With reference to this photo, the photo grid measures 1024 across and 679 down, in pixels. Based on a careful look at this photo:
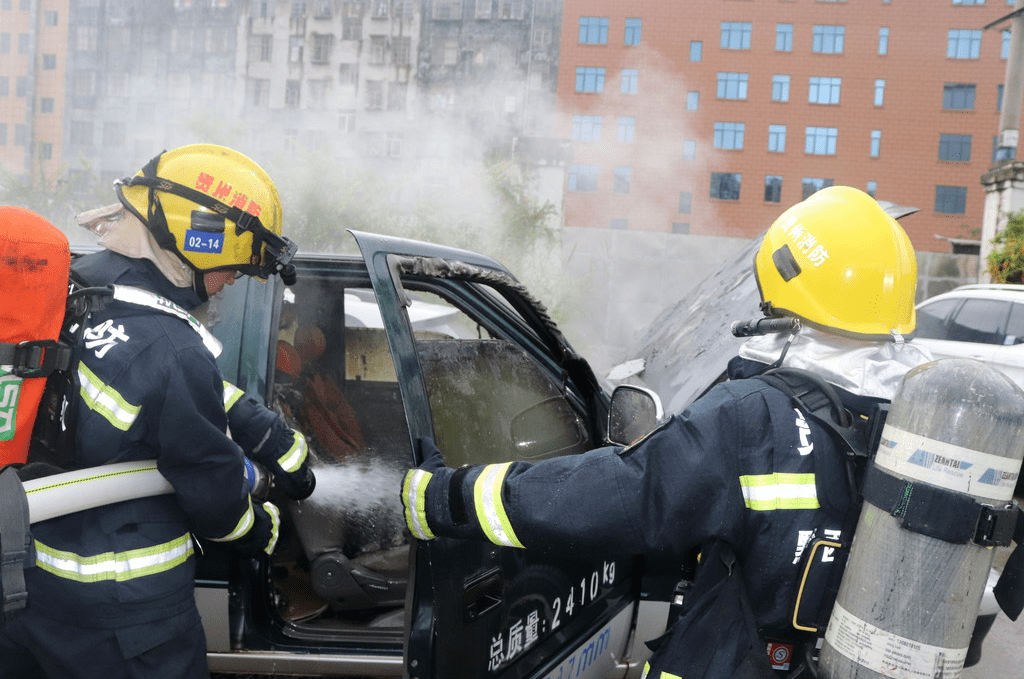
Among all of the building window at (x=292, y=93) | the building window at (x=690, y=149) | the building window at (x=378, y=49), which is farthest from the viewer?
the building window at (x=690, y=149)

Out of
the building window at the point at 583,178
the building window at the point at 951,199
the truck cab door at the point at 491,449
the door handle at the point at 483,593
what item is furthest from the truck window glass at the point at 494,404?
the building window at the point at 951,199

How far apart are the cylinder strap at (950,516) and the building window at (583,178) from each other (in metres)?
36.6

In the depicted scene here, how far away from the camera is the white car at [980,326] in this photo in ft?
21.7

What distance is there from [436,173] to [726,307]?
16.4 meters

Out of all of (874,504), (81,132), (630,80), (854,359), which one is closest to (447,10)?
(630,80)

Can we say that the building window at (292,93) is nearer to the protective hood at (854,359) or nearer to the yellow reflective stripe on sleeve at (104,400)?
the yellow reflective stripe on sleeve at (104,400)

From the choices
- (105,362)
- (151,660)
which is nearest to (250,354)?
(105,362)

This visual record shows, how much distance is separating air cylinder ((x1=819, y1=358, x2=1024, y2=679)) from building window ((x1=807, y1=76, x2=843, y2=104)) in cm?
4193

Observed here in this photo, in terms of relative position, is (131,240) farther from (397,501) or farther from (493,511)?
(397,501)

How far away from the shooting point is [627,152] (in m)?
37.9

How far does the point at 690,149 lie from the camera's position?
40.1m

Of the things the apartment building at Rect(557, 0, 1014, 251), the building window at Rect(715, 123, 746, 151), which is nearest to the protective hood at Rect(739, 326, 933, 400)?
the apartment building at Rect(557, 0, 1014, 251)

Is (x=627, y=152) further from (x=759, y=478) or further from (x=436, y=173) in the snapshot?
(x=759, y=478)

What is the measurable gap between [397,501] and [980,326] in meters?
6.38
